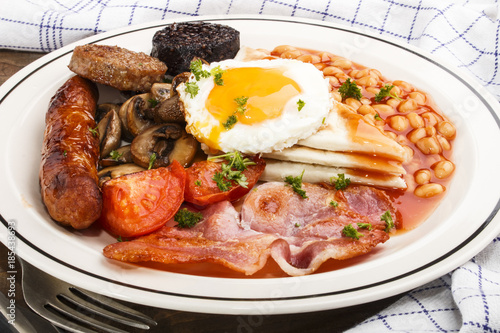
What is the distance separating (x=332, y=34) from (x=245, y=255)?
3.43 metres

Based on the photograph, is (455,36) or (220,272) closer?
(220,272)

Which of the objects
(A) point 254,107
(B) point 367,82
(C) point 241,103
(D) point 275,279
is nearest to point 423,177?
(B) point 367,82

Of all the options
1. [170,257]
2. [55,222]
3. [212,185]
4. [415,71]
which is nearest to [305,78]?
[212,185]

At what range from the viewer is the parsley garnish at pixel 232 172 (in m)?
3.50

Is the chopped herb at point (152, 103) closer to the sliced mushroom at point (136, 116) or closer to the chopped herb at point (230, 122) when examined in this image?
the sliced mushroom at point (136, 116)

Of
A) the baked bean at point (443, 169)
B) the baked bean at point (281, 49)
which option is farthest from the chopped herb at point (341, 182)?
the baked bean at point (281, 49)

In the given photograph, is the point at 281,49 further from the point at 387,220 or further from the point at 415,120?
the point at 387,220

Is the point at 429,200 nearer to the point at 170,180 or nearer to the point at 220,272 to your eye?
the point at 220,272

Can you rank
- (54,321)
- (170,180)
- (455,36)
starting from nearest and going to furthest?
(54,321), (170,180), (455,36)

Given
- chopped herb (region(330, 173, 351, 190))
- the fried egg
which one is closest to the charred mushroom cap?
the fried egg

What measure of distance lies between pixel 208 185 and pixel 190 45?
1.75 m

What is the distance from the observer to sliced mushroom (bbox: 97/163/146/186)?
3.66 m

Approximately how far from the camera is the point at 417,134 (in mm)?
4156

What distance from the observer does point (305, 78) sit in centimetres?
402
